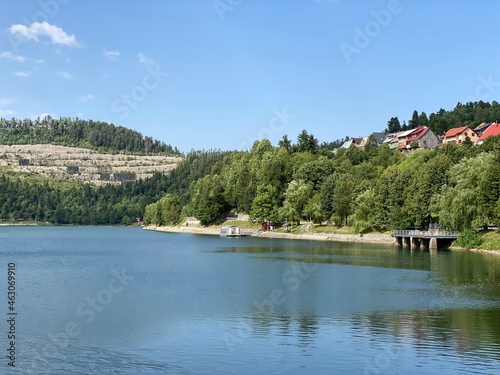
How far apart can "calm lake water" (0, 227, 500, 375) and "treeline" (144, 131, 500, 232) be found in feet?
52.9

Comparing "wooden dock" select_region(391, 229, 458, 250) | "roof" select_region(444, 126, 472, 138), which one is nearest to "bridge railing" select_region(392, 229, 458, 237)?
"wooden dock" select_region(391, 229, 458, 250)

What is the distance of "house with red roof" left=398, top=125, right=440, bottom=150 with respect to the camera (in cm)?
16750

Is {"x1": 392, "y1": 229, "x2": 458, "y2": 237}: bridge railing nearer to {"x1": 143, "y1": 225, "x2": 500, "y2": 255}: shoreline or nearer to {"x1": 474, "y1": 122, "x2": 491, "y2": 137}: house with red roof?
{"x1": 143, "y1": 225, "x2": 500, "y2": 255}: shoreline

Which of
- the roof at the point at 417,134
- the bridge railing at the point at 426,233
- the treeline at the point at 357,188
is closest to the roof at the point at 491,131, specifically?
the roof at the point at 417,134

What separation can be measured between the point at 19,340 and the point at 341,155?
13753 centimetres

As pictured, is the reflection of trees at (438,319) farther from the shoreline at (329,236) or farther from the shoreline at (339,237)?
the shoreline at (329,236)

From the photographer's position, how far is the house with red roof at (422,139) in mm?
167500

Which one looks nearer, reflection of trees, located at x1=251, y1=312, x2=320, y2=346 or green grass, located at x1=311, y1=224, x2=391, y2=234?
reflection of trees, located at x1=251, y1=312, x2=320, y2=346

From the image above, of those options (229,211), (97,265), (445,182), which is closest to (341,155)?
(229,211)

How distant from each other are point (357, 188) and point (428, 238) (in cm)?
2529

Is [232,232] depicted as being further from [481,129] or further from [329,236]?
[481,129]

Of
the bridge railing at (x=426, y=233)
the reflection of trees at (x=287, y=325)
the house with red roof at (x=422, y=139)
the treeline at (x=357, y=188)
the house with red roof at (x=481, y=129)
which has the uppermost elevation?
the house with red roof at (x=481, y=129)

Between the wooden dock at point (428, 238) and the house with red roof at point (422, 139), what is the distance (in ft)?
255

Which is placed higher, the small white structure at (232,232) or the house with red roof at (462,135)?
the house with red roof at (462,135)
